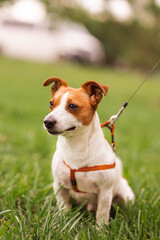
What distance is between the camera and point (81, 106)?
8.14ft

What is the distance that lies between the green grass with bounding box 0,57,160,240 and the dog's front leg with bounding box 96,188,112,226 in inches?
3.8

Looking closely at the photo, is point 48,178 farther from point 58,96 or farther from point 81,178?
point 58,96

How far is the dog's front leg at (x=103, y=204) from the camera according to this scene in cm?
273

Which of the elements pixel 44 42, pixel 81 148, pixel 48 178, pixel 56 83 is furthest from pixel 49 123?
pixel 44 42

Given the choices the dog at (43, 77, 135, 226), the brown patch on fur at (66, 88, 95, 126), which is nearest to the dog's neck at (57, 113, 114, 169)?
the dog at (43, 77, 135, 226)

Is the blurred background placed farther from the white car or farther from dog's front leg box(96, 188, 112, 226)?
dog's front leg box(96, 188, 112, 226)

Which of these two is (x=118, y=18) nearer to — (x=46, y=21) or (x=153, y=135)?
(x=46, y=21)

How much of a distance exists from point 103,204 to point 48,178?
1122 mm

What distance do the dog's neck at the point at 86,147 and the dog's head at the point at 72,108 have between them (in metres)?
0.14

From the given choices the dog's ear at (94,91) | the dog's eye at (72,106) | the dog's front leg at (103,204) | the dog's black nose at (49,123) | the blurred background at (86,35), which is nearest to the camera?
the dog's black nose at (49,123)

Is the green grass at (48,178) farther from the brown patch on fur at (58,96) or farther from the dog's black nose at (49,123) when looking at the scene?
the brown patch on fur at (58,96)

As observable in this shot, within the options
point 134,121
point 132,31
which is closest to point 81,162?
point 134,121

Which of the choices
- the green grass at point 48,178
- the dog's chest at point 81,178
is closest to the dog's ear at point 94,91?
the dog's chest at point 81,178

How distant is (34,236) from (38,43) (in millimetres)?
24021
